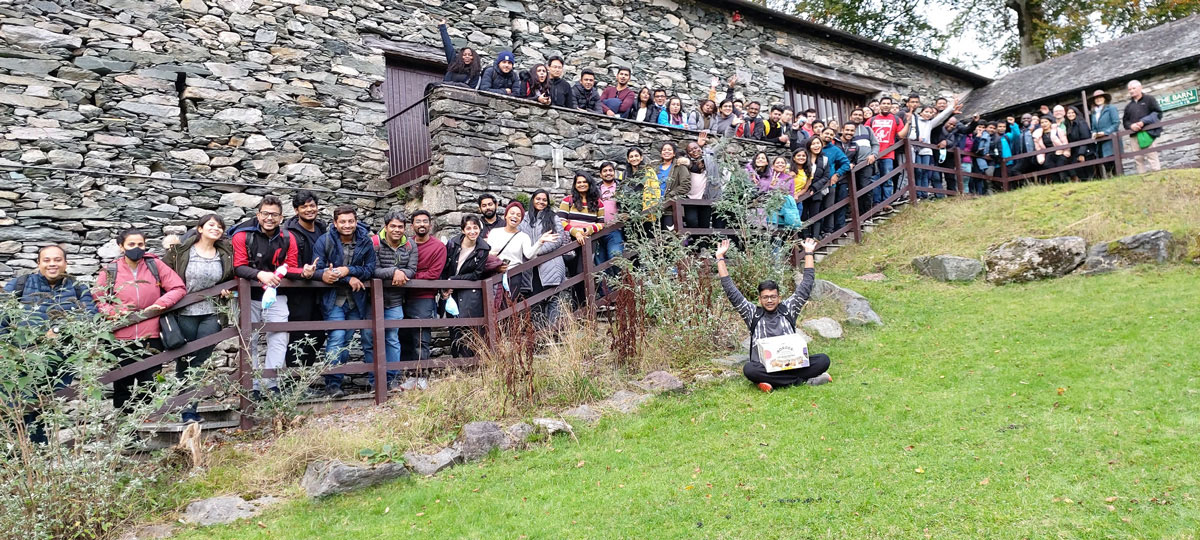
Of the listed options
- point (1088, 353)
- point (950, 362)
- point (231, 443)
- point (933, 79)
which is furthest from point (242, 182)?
point (933, 79)

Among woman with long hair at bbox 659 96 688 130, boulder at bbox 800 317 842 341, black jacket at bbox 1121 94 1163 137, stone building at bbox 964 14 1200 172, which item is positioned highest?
stone building at bbox 964 14 1200 172

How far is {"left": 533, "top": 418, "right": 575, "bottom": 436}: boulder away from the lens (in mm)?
5439

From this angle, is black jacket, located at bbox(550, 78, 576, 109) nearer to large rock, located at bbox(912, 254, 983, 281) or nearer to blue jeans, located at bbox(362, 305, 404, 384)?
blue jeans, located at bbox(362, 305, 404, 384)

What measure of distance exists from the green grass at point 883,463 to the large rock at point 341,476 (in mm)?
71

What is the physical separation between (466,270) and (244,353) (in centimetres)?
209

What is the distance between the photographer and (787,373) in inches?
235

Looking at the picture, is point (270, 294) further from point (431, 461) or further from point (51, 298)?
point (431, 461)

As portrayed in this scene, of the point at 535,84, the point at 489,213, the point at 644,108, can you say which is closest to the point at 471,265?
the point at 489,213

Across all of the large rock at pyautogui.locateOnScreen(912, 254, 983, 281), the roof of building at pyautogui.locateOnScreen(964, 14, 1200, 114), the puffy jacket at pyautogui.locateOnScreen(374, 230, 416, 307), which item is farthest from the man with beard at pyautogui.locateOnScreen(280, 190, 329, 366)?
the roof of building at pyautogui.locateOnScreen(964, 14, 1200, 114)

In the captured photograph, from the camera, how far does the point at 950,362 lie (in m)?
6.25

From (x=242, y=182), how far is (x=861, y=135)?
827cm

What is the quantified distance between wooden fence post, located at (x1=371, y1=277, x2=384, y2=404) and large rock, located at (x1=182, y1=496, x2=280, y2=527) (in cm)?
166

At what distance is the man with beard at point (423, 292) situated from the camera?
680 centimetres

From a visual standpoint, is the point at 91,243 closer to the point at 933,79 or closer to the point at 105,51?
the point at 105,51
